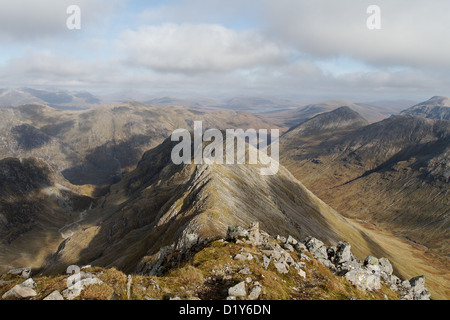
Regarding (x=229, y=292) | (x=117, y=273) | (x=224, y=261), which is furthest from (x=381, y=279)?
(x=117, y=273)

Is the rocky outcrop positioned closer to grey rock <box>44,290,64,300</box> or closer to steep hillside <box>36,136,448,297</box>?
steep hillside <box>36,136,448,297</box>

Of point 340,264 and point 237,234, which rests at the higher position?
point 237,234

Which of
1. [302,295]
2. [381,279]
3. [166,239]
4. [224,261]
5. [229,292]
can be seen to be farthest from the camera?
[166,239]

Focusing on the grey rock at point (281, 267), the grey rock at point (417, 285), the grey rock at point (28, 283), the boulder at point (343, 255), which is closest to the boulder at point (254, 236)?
the grey rock at point (281, 267)

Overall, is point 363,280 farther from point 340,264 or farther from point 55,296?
point 55,296

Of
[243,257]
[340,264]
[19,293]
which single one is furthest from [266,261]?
[19,293]

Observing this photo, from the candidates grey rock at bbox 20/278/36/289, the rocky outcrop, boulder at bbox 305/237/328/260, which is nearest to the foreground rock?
grey rock at bbox 20/278/36/289

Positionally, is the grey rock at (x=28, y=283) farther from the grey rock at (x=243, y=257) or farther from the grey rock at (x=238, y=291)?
the grey rock at (x=243, y=257)
